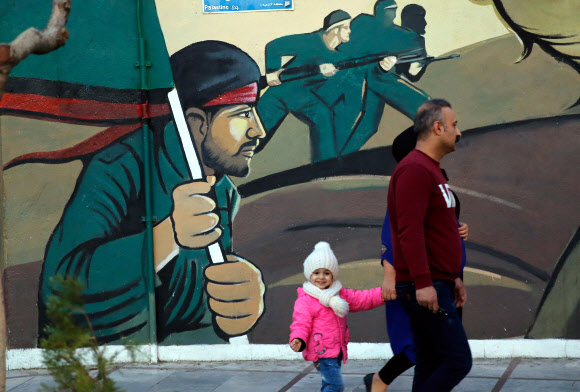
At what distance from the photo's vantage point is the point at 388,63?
639 centimetres

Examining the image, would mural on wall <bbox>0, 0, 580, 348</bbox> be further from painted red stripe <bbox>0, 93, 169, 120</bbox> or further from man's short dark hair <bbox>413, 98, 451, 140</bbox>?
man's short dark hair <bbox>413, 98, 451, 140</bbox>

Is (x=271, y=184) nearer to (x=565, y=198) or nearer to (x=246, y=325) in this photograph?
(x=246, y=325)

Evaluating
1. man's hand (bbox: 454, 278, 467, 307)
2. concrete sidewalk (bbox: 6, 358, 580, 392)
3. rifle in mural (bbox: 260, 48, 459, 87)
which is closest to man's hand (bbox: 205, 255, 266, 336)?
concrete sidewalk (bbox: 6, 358, 580, 392)

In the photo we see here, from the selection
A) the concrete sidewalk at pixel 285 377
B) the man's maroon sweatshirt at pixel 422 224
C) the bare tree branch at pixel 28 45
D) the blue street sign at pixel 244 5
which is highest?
the blue street sign at pixel 244 5

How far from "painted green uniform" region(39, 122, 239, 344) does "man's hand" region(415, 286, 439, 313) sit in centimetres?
285

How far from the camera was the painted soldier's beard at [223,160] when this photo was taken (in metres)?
6.62

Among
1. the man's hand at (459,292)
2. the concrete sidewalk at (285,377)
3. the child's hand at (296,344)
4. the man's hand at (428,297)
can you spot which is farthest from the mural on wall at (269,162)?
the man's hand at (428,297)

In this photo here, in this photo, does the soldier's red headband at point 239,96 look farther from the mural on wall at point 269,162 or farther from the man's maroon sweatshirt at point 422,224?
the man's maroon sweatshirt at point 422,224

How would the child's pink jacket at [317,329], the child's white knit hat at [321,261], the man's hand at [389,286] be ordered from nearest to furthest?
the man's hand at [389,286] < the child's pink jacket at [317,329] < the child's white knit hat at [321,261]

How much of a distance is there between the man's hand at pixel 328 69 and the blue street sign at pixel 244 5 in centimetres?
51

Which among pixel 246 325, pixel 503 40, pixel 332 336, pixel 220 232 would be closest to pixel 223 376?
pixel 246 325

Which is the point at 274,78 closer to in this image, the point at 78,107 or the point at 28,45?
the point at 78,107

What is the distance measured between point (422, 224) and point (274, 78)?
2.68 metres

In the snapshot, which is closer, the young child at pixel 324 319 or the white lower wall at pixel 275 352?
the young child at pixel 324 319
